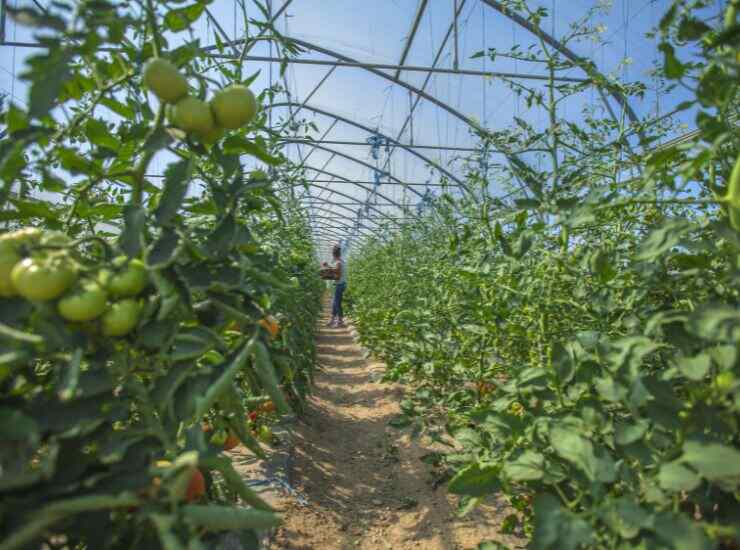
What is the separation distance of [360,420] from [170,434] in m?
2.95

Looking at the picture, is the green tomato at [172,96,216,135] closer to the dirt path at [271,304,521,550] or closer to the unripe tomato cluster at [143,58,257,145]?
the unripe tomato cluster at [143,58,257,145]

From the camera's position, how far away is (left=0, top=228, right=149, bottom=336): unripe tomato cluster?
0.59m

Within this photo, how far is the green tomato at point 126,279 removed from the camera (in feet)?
2.08

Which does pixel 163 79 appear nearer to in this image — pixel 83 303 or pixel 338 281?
pixel 83 303

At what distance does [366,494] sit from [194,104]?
220cm

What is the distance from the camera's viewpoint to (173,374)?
2.23 ft

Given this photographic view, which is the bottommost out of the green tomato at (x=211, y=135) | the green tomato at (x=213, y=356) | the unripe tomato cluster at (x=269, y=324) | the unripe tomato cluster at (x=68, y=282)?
the green tomato at (x=213, y=356)

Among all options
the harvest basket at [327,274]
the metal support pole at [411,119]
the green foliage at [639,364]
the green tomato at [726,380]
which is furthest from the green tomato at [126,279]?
the metal support pole at [411,119]

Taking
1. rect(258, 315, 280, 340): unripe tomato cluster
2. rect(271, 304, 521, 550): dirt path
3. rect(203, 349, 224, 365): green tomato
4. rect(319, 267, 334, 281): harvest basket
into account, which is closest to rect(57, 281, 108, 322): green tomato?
rect(258, 315, 280, 340): unripe tomato cluster

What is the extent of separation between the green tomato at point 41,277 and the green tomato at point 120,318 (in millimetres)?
59

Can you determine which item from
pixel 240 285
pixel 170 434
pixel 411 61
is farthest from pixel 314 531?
pixel 411 61

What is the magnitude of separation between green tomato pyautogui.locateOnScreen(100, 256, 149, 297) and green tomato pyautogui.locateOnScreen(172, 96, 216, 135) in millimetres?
208

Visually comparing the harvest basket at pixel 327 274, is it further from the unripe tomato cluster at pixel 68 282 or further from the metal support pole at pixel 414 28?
the unripe tomato cluster at pixel 68 282

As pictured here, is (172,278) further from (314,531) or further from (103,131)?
(314,531)
